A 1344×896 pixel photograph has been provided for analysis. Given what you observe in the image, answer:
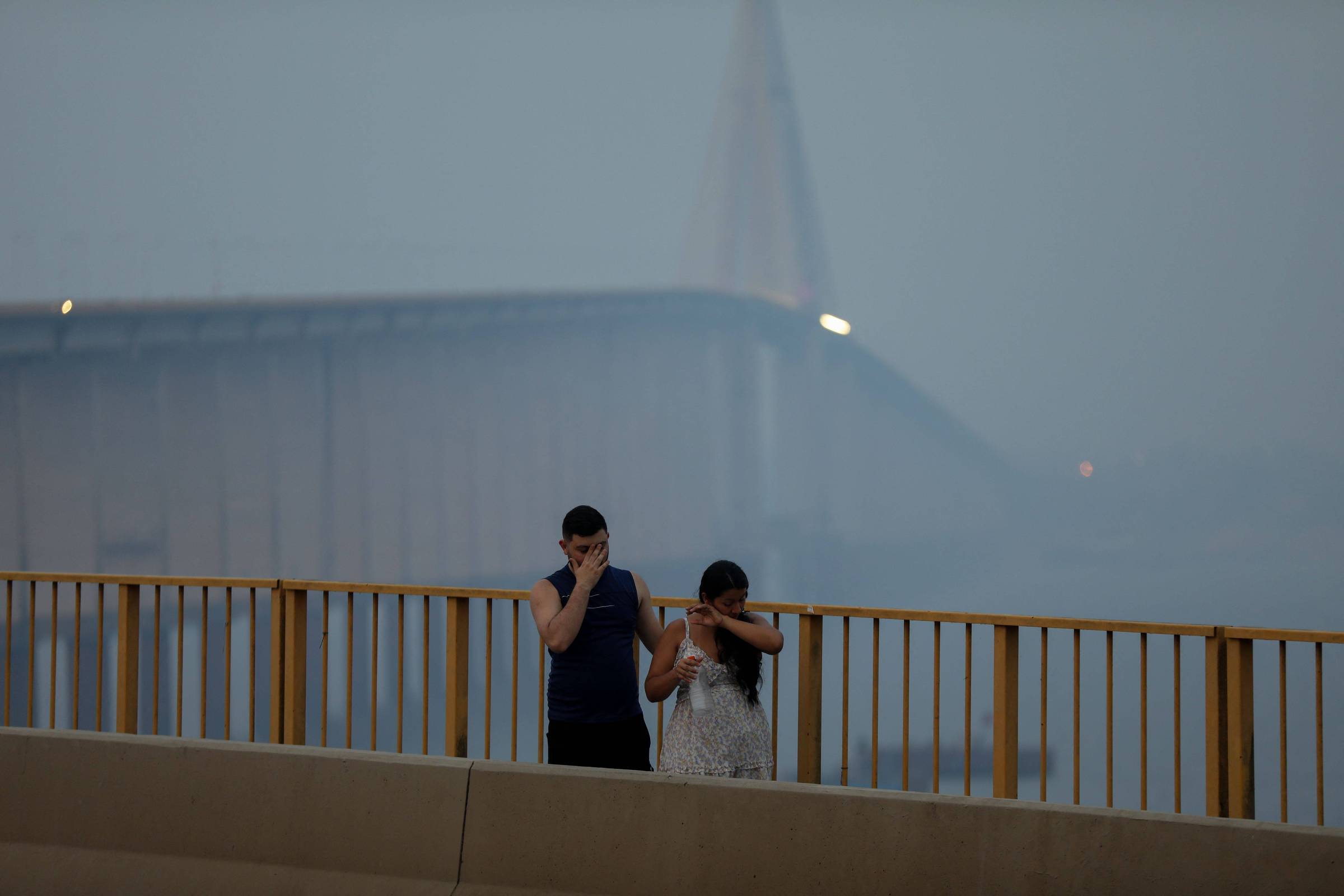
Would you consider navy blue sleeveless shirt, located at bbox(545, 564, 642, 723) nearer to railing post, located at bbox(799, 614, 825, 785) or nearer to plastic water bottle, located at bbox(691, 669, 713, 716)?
plastic water bottle, located at bbox(691, 669, 713, 716)

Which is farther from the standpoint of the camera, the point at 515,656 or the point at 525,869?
the point at 515,656

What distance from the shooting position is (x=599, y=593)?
16.3 feet

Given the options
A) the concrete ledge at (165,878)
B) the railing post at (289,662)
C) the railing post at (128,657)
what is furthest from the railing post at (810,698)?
the railing post at (128,657)

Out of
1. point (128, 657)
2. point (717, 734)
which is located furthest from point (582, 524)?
point (128, 657)

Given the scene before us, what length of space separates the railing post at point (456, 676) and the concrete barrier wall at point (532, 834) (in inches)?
68.5

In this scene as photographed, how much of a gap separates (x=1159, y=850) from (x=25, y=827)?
4207 millimetres

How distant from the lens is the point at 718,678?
190 inches

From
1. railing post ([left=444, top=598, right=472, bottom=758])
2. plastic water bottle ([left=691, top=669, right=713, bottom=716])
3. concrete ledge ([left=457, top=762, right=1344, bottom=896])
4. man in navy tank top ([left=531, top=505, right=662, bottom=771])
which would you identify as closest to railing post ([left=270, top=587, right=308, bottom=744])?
railing post ([left=444, top=598, right=472, bottom=758])

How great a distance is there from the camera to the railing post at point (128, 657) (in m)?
6.91

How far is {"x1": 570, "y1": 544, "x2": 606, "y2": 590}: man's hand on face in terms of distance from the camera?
15.8 ft

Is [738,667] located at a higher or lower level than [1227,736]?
higher

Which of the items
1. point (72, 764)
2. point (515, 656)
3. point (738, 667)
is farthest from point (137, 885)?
point (738, 667)

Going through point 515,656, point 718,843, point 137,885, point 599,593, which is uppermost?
point 599,593

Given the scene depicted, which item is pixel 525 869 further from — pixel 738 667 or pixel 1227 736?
pixel 1227 736
